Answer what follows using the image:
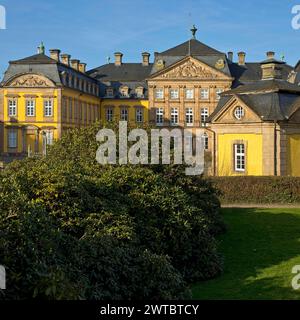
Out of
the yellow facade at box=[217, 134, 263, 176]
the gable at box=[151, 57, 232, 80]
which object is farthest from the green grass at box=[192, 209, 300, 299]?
the gable at box=[151, 57, 232, 80]

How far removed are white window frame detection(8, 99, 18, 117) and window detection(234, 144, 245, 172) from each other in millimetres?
29666

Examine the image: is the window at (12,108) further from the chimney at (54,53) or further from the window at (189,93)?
the window at (189,93)

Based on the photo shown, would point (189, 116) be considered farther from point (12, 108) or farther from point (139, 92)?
point (12, 108)

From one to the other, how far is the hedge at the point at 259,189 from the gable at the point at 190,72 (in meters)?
34.6

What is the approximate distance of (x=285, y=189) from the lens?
2417 cm

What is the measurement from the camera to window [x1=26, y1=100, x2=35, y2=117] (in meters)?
52.1

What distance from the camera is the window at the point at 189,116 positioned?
6062 centimetres

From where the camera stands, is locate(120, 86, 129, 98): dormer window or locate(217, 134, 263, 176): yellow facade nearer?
locate(217, 134, 263, 176): yellow facade

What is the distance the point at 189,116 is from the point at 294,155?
34.9 m

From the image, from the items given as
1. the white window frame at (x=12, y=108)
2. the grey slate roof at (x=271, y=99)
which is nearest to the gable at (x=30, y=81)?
the white window frame at (x=12, y=108)

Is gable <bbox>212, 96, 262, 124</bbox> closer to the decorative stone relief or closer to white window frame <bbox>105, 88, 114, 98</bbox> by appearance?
the decorative stone relief

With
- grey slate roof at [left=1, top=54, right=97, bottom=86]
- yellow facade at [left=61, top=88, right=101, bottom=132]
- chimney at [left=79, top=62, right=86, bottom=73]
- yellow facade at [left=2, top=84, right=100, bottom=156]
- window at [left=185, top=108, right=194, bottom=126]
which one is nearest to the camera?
grey slate roof at [left=1, top=54, right=97, bottom=86]

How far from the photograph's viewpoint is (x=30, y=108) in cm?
5241
